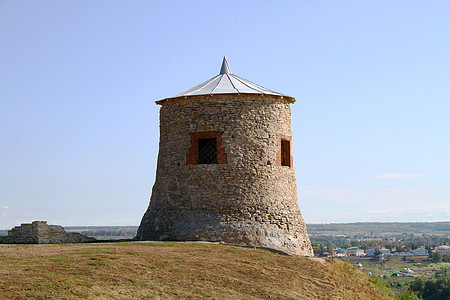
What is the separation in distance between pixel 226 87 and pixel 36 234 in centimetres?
831

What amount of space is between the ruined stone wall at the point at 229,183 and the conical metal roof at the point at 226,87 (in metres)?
0.27

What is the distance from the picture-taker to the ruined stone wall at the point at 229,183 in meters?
19.2

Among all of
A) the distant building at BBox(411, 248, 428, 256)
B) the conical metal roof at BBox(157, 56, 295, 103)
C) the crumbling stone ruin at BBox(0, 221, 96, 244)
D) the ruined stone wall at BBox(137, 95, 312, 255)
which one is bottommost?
the distant building at BBox(411, 248, 428, 256)

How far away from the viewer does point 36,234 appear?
18906 millimetres

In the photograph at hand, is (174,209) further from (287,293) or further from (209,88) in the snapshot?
(287,293)

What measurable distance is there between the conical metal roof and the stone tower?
5 cm

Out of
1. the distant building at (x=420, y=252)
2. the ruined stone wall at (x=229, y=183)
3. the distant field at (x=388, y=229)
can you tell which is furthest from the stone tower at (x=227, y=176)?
the distant field at (x=388, y=229)

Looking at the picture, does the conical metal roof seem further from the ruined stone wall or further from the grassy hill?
the grassy hill

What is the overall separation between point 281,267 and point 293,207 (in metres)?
5.84

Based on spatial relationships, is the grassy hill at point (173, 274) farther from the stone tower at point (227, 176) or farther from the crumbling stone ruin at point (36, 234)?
the crumbling stone ruin at point (36, 234)

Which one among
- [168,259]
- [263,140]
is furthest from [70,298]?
[263,140]

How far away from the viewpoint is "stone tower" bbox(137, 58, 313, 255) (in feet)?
63.1

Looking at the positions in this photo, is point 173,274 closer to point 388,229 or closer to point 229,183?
point 229,183

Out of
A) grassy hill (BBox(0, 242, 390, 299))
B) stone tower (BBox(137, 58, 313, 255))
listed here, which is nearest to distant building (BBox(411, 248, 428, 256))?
stone tower (BBox(137, 58, 313, 255))
